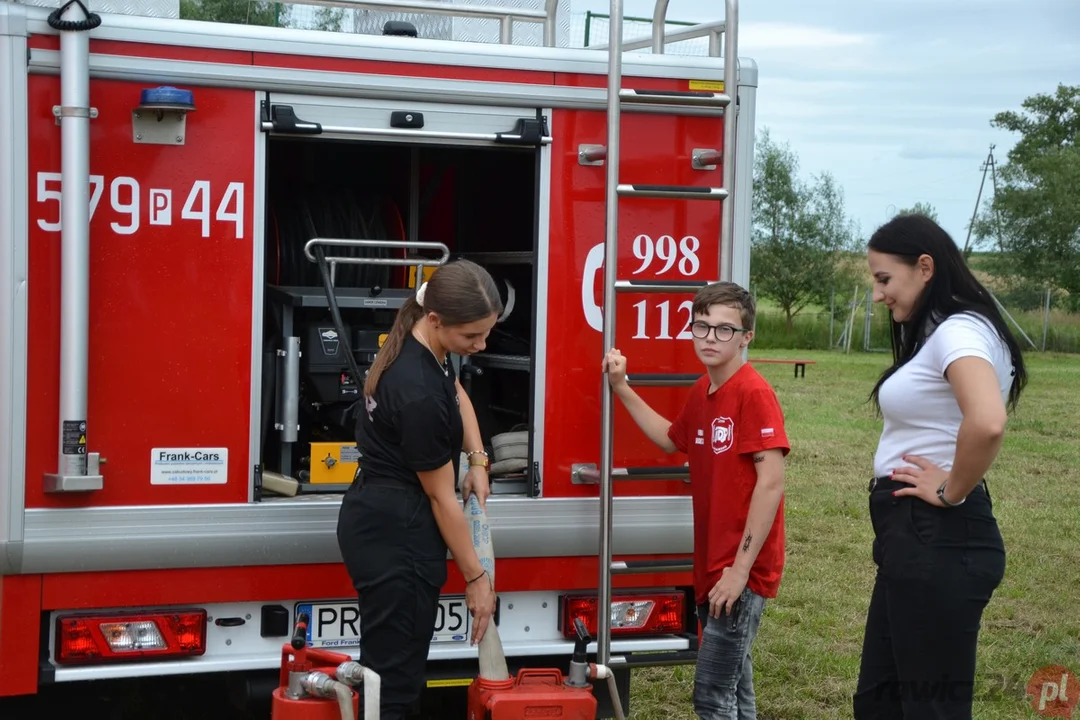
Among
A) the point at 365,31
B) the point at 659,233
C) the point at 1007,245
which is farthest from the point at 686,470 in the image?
the point at 1007,245

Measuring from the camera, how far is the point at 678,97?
13.8ft

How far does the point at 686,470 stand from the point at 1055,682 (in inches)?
115

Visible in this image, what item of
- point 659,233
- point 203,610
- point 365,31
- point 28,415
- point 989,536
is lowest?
point 203,610

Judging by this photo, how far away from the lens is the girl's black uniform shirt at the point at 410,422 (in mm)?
3445

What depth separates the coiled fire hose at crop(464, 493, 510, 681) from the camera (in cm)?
389

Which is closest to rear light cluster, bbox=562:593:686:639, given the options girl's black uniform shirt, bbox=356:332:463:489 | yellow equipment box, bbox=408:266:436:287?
girl's black uniform shirt, bbox=356:332:463:489

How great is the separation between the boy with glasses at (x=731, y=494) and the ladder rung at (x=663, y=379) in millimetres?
302

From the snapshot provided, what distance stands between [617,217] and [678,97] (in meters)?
0.44

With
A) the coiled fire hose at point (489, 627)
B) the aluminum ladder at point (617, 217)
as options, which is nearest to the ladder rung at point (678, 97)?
the aluminum ladder at point (617, 217)

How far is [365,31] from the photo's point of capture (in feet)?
19.3

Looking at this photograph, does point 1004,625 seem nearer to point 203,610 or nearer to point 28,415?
point 203,610

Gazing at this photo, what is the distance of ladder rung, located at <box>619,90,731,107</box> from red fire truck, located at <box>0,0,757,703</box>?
1 centimetres

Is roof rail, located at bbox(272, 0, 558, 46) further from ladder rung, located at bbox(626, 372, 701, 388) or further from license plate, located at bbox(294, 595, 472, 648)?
license plate, located at bbox(294, 595, 472, 648)

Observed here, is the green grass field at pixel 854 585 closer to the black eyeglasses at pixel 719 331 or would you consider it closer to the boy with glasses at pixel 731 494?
the boy with glasses at pixel 731 494
